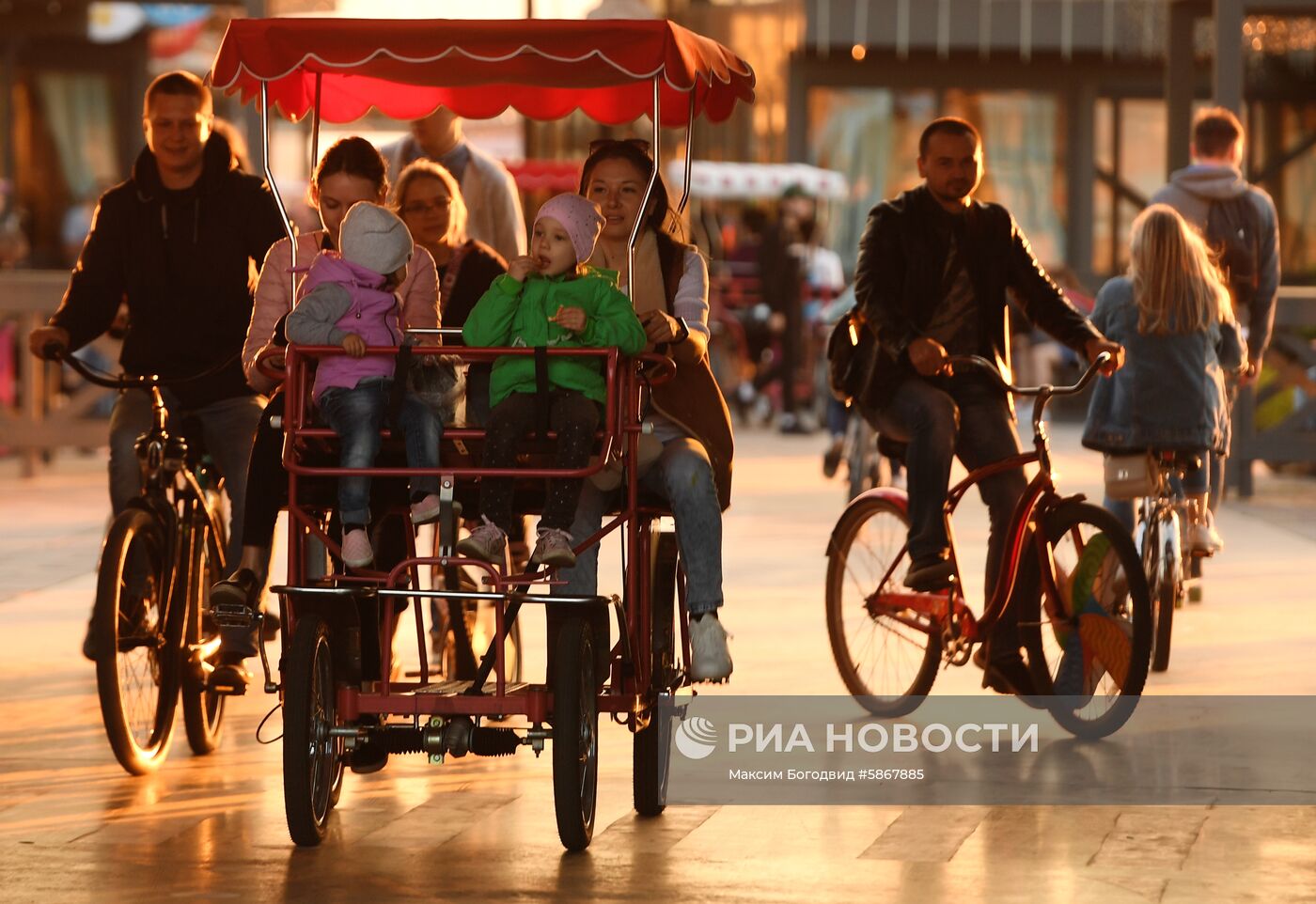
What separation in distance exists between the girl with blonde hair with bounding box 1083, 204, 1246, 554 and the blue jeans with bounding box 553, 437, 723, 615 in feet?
11.1

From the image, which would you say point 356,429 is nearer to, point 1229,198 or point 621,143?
Result: point 621,143

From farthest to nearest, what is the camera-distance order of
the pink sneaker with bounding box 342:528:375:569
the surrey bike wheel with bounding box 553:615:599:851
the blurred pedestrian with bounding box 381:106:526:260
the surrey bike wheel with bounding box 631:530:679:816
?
the blurred pedestrian with bounding box 381:106:526:260 < the surrey bike wheel with bounding box 631:530:679:816 < the pink sneaker with bounding box 342:528:375:569 < the surrey bike wheel with bounding box 553:615:599:851

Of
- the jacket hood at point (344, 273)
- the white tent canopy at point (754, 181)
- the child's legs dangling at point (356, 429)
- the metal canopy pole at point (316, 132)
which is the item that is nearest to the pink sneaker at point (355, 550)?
the child's legs dangling at point (356, 429)

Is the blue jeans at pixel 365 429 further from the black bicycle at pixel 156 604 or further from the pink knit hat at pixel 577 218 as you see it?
the black bicycle at pixel 156 604

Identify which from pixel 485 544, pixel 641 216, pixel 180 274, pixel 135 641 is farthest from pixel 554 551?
pixel 180 274

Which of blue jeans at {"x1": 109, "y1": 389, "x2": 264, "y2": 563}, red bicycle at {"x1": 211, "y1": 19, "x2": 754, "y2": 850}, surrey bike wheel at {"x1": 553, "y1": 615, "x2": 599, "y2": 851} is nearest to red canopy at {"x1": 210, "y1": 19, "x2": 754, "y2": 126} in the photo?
red bicycle at {"x1": 211, "y1": 19, "x2": 754, "y2": 850}

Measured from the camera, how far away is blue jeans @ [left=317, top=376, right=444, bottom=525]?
6457mm

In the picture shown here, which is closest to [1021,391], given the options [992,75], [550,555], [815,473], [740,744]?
[740,744]

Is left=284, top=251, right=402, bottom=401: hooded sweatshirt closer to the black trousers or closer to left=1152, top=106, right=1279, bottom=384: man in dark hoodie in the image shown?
the black trousers

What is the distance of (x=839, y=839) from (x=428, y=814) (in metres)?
1.13

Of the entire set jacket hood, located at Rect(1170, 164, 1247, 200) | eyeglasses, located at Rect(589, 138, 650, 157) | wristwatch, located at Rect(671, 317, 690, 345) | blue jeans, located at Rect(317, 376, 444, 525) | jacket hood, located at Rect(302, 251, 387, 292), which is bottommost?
blue jeans, located at Rect(317, 376, 444, 525)

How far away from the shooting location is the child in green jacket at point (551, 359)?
637cm

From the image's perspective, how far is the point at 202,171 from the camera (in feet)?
27.2

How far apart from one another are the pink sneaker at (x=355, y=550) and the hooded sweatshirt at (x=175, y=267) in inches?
71.6
